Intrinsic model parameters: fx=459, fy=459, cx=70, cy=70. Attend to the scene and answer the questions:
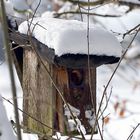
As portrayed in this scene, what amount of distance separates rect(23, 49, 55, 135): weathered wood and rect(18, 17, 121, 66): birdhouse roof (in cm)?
22

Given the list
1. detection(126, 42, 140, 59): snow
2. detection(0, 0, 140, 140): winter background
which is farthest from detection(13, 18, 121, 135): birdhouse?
Result: detection(126, 42, 140, 59): snow

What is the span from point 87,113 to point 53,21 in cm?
50

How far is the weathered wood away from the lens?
2373 mm

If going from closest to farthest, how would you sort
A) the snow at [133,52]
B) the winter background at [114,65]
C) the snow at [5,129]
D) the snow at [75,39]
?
the snow at [5,129], the snow at [75,39], the winter background at [114,65], the snow at [133,52]

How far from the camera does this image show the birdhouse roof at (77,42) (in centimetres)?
206

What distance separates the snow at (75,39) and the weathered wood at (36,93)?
0.72 ft

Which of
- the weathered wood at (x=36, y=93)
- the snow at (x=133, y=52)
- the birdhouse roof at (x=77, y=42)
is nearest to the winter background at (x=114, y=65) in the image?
the snow at (x=133, y=52)

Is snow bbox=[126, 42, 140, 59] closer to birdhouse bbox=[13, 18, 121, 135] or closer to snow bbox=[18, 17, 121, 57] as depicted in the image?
birdhouse bbox=[13, 18, 121, 135]

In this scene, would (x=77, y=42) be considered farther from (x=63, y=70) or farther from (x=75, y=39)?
(x=63, y=70)

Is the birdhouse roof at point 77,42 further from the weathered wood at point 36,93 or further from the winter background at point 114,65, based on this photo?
the winter background at point 114,65

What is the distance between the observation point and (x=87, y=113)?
2354mm

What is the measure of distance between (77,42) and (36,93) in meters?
0.55

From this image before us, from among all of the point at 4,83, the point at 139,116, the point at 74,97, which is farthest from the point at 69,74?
the point at 4,83

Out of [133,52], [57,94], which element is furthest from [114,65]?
[57,94]
